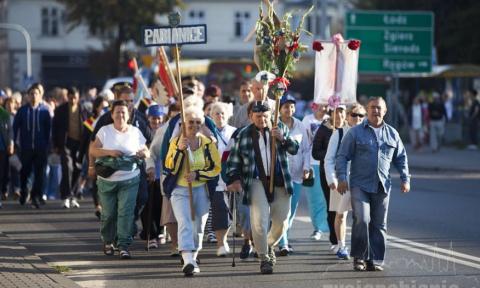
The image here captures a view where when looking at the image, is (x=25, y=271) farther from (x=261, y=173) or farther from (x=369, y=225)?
(x=369, y=225)

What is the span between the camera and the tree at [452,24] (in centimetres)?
5328

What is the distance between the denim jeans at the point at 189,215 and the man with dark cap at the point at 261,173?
0.34 m

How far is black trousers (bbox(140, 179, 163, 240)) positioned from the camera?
45.8ft

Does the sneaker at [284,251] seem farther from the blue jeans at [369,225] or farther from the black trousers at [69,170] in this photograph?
the black trousers at [69,170]

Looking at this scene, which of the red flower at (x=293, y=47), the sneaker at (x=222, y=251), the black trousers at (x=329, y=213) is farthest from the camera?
the black trousers at (x=329, y=213)

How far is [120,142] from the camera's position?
41.4 feet

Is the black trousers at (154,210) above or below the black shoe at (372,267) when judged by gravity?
above

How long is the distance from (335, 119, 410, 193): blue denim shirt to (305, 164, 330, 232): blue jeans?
248 cm

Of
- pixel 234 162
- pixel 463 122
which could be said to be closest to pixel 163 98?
pixel 234 162

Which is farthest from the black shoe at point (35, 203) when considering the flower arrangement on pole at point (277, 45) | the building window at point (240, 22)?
the building window at point (240, 22)

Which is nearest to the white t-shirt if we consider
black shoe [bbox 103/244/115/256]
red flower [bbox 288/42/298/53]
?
black shoe [bbox 103/244/115/256]

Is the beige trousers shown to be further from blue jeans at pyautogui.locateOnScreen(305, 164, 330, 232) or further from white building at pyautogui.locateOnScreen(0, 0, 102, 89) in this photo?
white building at pyautogui.locateOnScreen(0, 0, 102, 89)

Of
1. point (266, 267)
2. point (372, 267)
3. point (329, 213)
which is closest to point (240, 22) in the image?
point (329, 213)

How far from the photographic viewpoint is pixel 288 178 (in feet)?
38.3
